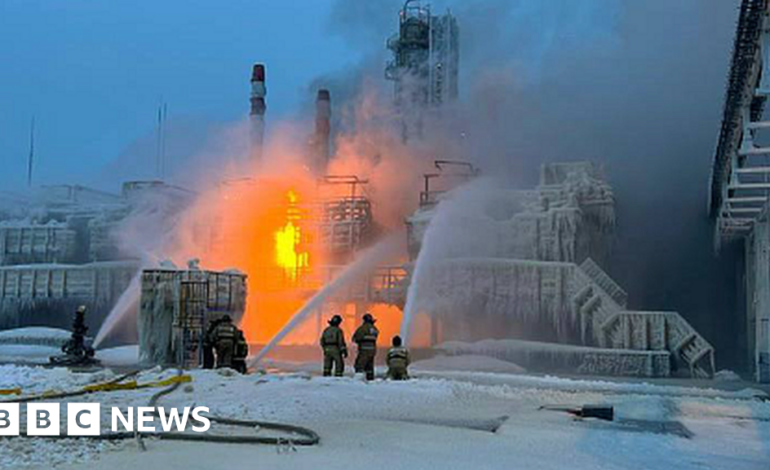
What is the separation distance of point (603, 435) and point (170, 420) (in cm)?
605

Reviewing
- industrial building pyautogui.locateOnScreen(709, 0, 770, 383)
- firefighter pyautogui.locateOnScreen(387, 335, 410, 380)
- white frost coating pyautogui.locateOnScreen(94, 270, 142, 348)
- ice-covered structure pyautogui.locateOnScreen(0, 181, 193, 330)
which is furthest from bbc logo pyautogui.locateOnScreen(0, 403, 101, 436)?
ice-covered structure pyautogui.locateOnScreen(0, 181, 193, 330)

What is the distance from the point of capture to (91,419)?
418 inches

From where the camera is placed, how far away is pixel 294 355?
31.2 metres

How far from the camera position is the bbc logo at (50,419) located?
9477 mm

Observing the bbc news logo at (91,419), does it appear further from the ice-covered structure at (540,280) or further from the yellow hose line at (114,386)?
the ice-covered structure at (540,280)

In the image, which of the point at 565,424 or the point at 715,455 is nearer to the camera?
the point at 715,455

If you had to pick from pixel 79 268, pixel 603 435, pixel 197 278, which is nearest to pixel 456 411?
pixel 603 435

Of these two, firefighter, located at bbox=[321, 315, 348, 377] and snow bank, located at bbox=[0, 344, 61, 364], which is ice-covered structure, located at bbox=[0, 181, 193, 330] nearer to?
snow bank, located at bbox=[0, 344, 61, 364]

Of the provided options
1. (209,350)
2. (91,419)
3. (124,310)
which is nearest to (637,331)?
(209,350)

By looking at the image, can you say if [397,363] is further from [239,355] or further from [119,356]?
[119,356]

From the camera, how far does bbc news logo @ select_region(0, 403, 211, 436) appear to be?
964 cm

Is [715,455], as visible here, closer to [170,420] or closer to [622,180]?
[170,420]

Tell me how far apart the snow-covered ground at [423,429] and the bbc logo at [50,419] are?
1.26 feet

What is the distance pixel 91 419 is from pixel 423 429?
4.72 meters
